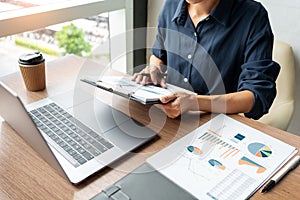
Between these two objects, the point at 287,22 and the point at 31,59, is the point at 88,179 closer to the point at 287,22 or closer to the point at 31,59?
the point at 31,59

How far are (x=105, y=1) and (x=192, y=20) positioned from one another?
0.77 m

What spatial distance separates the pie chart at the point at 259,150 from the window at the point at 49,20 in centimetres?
84

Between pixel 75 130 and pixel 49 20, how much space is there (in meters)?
0.87

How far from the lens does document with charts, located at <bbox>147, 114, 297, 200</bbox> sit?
0.67 metres

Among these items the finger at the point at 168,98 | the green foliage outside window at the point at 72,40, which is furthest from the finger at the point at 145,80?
the green foliage outside window at the point at 72,40

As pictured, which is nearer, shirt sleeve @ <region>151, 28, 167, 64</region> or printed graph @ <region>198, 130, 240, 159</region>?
printed graph @ <region>198, 130, 240, 159</region>

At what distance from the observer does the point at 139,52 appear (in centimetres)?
208

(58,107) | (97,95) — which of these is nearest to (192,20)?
(97,95)

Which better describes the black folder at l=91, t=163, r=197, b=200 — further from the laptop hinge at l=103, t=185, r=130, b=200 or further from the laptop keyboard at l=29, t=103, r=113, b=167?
the laptop keyboard at l=29, t=103, r=113, b=167

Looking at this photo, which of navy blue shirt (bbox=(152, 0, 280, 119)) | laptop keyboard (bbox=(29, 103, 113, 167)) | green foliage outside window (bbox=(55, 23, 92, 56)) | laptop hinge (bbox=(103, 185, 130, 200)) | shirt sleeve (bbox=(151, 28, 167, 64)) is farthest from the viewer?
green foliage outside window (bbox=(55, 23, 92, 56))

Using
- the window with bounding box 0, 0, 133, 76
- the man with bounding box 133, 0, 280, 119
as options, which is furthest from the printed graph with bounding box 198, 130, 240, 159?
the window with bounding box 0, 0, 133, 76

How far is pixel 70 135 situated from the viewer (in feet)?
2.72

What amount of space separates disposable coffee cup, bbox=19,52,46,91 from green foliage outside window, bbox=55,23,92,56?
2.24ft

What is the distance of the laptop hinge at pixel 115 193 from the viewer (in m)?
0.64
